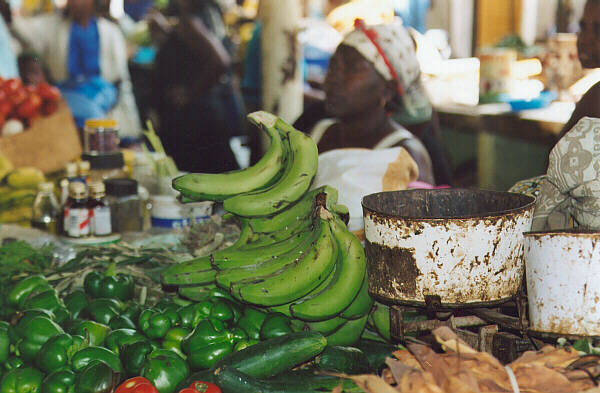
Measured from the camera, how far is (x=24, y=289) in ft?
7.59

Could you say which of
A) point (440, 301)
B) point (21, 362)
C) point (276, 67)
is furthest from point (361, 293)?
point (276, 67)

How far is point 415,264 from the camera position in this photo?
155cm

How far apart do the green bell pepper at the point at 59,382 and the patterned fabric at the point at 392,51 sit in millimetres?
2101

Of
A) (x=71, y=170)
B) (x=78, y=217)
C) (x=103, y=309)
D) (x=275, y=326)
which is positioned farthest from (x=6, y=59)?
(x=275, y=326)

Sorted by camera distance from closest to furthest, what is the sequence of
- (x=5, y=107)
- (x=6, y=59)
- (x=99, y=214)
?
(x=99, y=214)
(x=5, y=107)
(x=6, y=59)

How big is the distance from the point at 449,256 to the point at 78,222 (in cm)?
191

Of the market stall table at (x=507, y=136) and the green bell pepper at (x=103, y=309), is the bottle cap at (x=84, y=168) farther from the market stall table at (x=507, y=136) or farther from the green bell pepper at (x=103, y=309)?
the market stall table at (x=507, y=136)

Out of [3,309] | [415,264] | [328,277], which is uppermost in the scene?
[415,264]

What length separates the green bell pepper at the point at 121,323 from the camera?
199 centimetres

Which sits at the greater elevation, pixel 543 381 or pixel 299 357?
pixel 543 381

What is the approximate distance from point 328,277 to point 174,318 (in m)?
0.47

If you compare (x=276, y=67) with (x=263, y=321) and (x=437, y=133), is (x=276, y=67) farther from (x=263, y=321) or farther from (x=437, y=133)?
(x=263, y=321)

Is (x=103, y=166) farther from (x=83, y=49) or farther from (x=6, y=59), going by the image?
(x=83, y=49)

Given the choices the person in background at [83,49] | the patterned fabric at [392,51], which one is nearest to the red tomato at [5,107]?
the person in background at [83,49]
